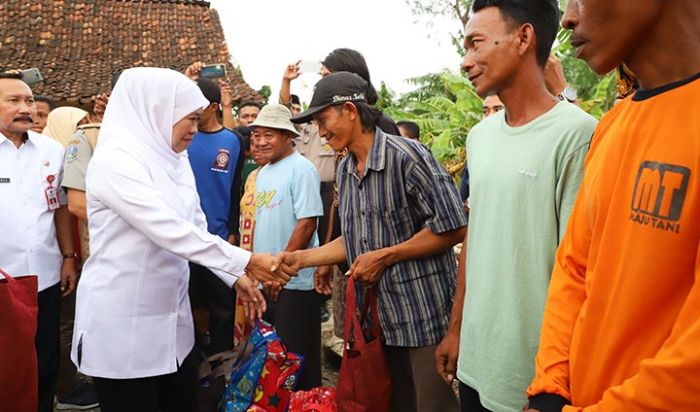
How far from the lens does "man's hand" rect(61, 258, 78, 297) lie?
374cm

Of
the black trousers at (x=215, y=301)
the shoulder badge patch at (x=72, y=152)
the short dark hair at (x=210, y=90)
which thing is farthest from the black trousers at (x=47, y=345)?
the short dark hair at (x=210, y=90)

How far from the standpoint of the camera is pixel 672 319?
106cm

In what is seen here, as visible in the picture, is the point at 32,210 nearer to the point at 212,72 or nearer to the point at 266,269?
the point at 266,269

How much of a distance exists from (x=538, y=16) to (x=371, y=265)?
1188mm

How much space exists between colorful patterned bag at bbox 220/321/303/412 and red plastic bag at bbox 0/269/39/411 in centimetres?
90

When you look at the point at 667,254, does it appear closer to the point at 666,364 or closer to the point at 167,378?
the point at 666,364

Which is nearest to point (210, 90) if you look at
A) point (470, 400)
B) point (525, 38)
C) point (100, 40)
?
point (525, 38)

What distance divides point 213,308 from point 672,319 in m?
3.58

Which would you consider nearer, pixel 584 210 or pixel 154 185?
pixel 584 210

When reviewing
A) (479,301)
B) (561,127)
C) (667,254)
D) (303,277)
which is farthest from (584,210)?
(303,277)

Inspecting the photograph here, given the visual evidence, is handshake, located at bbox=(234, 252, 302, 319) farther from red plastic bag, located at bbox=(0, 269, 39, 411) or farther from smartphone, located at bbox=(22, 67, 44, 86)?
smartphone, located at bbox=(22, 67, 44, 86)

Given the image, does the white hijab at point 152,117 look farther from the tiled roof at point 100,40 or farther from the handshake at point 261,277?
the tiled roof at point 100,40

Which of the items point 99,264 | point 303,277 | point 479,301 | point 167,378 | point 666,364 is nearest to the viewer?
point 666,364

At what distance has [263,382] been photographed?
2.88 meters
